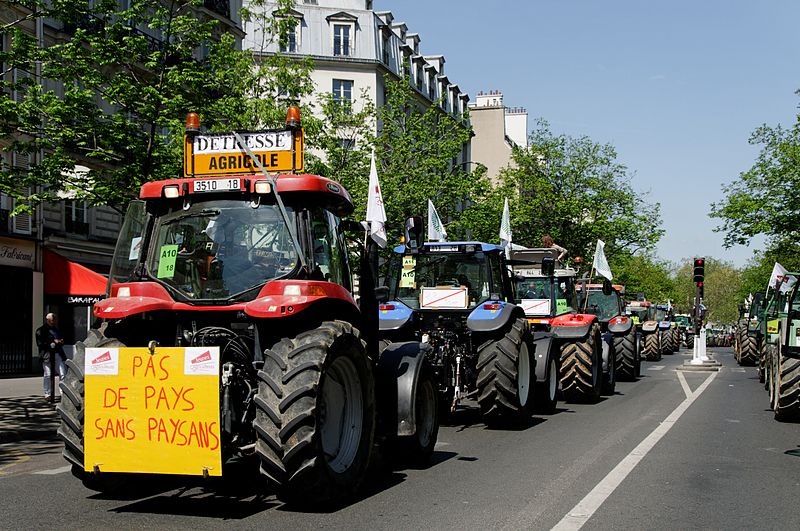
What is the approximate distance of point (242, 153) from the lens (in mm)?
7543

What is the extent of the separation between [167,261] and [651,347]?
3005cm

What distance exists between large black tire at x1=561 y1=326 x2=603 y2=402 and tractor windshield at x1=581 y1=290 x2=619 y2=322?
7574 millimetres

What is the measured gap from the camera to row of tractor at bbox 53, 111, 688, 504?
248 inches

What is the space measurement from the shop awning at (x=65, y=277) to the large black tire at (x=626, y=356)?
13924 millimetres

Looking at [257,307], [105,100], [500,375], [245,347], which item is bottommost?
[500,375]

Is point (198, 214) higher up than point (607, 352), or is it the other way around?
point (198, 214)

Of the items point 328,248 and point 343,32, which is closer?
point 328,248

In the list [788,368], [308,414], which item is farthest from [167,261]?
[788,368]

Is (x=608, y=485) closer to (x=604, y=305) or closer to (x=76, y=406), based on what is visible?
(x=76, y=406)

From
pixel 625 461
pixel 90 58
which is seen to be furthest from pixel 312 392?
pixel 90 58

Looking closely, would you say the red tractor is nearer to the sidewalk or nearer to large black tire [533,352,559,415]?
the sidewalk

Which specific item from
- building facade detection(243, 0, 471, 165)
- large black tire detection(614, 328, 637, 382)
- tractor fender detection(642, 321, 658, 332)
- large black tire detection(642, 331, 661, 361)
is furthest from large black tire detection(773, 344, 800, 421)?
building facade detection(243, 0, 471, 165)

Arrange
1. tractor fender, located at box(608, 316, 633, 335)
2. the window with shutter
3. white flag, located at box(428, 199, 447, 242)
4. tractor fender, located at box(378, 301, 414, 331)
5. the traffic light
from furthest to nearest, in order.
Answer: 1. the traffic light
2. the window with shutter
3. tractor fender, located at box(608, 316, 633, 335)
4. white flag, located at box(428, 199, 447, 242)
5. tractor fender, located at box(378, 301, 414, 331)

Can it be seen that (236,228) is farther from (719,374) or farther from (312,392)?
(719,374)
